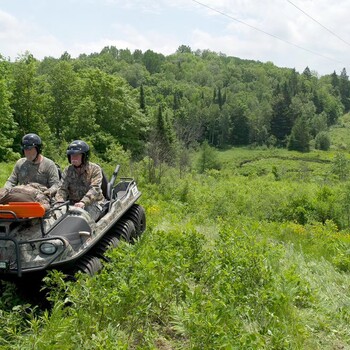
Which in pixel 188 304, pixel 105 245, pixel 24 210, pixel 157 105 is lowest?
pixel 157 105

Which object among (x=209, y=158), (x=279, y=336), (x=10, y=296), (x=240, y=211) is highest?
(x=279, y=336)

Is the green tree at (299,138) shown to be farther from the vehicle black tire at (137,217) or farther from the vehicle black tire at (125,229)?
the vehicle black tire at (125,229)

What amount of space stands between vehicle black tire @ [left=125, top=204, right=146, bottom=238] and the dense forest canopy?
17095mm

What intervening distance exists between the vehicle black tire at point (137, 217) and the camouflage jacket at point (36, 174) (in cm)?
163

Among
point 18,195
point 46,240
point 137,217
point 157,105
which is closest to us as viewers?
point 46,240

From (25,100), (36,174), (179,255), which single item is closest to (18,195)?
(36,174)

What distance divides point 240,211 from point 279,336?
65.2ft

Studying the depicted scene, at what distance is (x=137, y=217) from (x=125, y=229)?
0.95m

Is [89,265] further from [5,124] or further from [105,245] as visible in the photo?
[5,124]

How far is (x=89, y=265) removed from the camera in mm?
5852

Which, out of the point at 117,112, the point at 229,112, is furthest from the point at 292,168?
the point at 117,112

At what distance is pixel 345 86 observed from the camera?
518 feet

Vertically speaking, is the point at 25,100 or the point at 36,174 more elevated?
the point at 36,174

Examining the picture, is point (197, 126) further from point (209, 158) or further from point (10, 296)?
point (10, 296)
